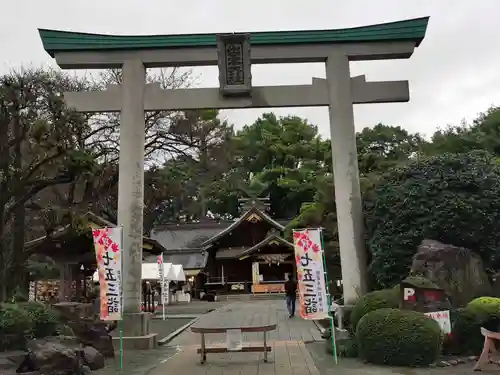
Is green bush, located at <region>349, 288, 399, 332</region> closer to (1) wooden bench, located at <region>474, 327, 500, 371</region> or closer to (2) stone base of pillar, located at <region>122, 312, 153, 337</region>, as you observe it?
(1) wooden bench, located at <region>474, 327, 500, 371</region>

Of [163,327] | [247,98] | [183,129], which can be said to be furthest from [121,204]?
[183,129]

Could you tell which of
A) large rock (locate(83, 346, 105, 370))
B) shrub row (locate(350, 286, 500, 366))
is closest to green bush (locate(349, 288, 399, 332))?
shrub row (locate(350, 286, 500, 366))

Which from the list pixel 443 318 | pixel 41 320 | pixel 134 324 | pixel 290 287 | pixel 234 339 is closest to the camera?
pixel 443 318

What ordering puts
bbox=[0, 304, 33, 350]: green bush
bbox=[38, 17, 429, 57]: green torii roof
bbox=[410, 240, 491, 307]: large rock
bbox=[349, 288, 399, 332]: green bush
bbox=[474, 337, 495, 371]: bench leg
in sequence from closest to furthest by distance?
bbox=[474, 337, 495, 371]: bench leg, bbox=[0, 304, 33, 350]: green bush, bbox=[349, 288, 399, 332]: green bush, bbox=[410, 240, 491, 307]: large rock, bbox=[38, 17, 429, 57]: green torii roof

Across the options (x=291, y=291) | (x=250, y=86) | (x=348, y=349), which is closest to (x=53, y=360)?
(x=348, y=349)

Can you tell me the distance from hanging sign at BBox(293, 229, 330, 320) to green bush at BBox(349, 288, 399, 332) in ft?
4.75

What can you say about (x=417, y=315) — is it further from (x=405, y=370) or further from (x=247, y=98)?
(x=247, y=98)

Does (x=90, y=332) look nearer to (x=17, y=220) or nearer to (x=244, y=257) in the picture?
(x=17, y=220)

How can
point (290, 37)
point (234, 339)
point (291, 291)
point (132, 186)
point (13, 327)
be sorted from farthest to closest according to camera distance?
point (291, 291) → point (290, 37) → point (132, 186) → point (234, 339) → point (13, 327)

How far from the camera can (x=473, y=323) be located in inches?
371

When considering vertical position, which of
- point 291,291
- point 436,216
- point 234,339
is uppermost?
point 436,216

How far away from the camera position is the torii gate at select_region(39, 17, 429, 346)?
39.4 feet

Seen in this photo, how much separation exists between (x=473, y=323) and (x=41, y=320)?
339 inches

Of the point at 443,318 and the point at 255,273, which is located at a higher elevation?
the point at 255,273
